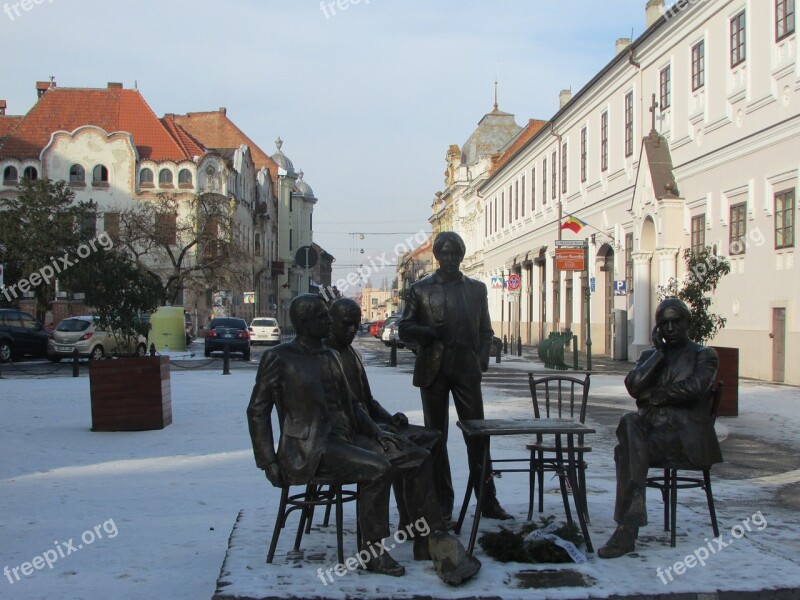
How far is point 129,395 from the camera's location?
11453 mm

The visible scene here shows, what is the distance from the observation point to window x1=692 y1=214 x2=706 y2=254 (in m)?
24.6

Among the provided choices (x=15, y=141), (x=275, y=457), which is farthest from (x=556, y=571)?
(x=15, y=141)

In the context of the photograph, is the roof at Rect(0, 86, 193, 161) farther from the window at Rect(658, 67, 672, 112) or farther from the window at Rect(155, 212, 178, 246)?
the window at Rect(658, 67, 672, 112)

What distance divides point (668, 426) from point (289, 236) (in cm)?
8849

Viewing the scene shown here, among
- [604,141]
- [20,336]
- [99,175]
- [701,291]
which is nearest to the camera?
[701,291]

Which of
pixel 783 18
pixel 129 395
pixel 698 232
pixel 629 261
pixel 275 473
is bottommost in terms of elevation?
pixel 129 395

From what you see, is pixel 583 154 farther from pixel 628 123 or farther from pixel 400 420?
pixel 400 420

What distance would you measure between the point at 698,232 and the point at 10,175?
140ft

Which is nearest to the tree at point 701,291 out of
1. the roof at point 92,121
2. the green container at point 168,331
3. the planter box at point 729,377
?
the planter box at point 729,377

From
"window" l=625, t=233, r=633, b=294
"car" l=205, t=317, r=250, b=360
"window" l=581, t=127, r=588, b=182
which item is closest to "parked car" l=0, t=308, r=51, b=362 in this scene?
"car" l=205, t=317, r=250, b=360

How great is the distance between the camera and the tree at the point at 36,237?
40219 mm

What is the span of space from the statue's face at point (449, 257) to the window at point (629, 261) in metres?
25.4

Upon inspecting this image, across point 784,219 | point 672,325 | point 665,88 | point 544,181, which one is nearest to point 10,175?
point 544,181

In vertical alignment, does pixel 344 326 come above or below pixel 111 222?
below
